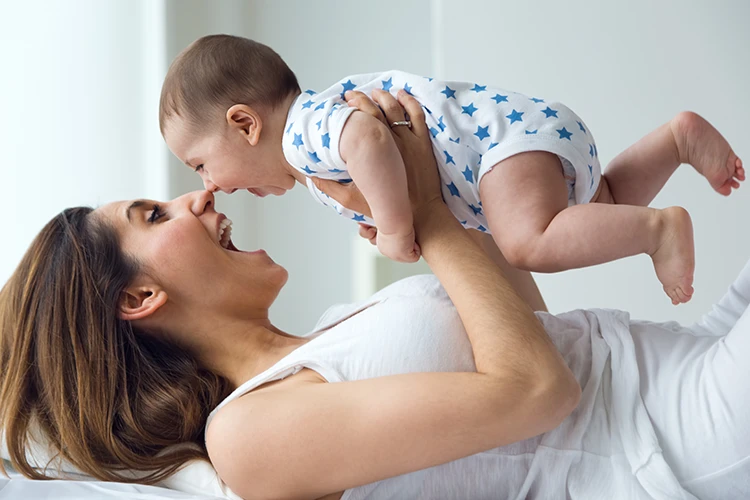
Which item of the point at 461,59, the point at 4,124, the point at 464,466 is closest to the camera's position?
the point at 464,466

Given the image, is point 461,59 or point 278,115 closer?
point 278,115

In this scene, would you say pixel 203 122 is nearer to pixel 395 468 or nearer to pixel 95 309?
pixel 95 309

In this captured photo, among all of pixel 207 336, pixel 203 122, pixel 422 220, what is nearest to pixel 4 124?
pixel 203 122

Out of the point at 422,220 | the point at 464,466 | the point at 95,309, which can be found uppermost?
the point at 422,220

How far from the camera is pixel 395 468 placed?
1.00 meters

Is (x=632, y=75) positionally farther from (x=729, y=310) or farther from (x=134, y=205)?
(x=134, y=205)

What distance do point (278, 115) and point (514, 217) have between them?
49 centimetres

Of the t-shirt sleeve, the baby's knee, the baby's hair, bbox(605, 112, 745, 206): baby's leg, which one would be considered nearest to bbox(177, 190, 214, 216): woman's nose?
the baby's hair

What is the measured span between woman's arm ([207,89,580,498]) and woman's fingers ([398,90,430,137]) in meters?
0.31

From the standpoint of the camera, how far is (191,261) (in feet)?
4.49

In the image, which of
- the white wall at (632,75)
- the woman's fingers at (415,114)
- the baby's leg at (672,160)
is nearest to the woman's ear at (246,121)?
the woman's fingers at (415,114)

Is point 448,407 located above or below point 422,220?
below

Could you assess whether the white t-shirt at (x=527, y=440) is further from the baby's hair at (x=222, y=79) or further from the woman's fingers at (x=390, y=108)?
the baby's hair at (x=222, y=79)

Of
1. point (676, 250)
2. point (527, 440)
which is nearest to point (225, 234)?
point (527, 440)
